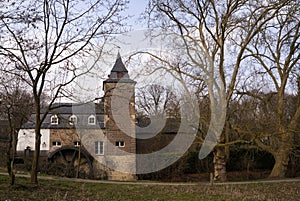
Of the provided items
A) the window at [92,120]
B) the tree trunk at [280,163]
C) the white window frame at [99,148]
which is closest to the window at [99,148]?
the white window frame at [99,148]

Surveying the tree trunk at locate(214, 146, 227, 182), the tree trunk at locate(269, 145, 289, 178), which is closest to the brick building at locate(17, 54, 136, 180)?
the tree trunk at locate(214, 146, 227, 182)

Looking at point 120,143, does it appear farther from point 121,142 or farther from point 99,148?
point 99,148

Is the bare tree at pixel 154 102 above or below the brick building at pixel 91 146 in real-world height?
above

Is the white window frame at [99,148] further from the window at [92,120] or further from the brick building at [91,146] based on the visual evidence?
the window at [92,120]

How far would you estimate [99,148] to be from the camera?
Answer: 3070 cm

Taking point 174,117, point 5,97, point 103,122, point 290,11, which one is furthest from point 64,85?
point 103,122

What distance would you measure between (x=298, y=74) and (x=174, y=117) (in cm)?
808

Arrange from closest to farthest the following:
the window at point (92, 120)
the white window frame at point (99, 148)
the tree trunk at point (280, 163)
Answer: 1. the tree trunk at point (280, 163)
2. the window at point (92, 120)
3. the white window frame at point (99, 148)

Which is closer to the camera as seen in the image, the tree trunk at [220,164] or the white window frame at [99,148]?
the tree trunk at [220,164]

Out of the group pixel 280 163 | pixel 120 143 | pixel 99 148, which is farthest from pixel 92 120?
pixel 280 163

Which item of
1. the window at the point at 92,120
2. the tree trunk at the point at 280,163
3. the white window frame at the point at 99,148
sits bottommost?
the tree trunk at the point at 280,163

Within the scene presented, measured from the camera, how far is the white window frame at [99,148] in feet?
100

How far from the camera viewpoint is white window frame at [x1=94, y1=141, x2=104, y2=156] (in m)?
30.5

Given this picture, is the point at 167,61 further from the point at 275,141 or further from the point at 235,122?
the point at 275,141
